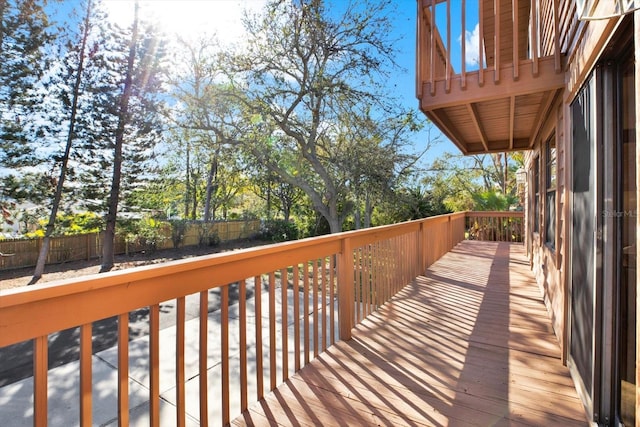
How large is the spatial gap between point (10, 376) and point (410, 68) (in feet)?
32.8

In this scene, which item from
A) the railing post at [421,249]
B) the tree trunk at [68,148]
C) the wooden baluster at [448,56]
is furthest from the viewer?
the tree trunk at [68,148]

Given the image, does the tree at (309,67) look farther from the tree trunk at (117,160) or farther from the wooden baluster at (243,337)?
the wooden baluster at (243,337)

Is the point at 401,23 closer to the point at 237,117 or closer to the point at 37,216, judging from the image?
the point at 237,117

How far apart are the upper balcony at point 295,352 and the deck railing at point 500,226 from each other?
19.6 feet

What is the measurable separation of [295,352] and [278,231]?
16.1 m

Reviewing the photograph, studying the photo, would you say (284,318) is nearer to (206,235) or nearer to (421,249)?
(421,249)

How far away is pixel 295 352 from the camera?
94.7 inches

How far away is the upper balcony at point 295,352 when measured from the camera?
1.18 metres

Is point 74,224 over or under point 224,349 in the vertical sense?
over

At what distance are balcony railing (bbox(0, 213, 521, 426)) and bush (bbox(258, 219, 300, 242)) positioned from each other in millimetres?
13618

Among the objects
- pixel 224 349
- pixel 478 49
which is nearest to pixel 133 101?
pixel 478 49

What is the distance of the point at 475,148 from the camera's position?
19.0 ft

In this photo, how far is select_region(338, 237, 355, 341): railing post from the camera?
288 cm

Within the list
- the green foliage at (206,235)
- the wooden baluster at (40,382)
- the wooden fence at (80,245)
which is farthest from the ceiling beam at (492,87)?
the green foliage at (206,235)
